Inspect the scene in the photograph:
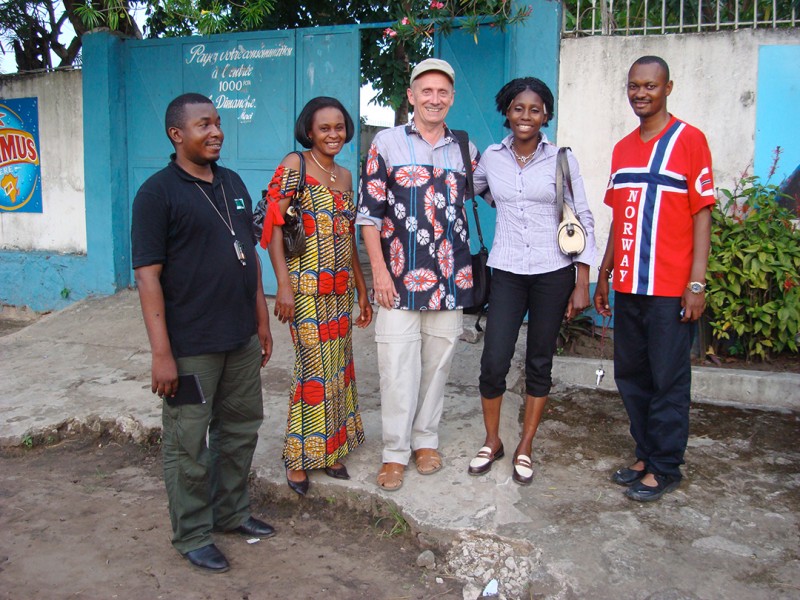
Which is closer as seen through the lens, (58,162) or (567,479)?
(567,479)

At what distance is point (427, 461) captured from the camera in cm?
350

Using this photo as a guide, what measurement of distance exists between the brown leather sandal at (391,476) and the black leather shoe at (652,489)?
1039mm

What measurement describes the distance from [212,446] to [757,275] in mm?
3569

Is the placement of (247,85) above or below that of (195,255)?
above

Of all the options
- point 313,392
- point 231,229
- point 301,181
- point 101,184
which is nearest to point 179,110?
point 231,229

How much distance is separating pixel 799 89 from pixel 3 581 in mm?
5406

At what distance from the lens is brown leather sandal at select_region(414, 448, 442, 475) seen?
3.47 metres

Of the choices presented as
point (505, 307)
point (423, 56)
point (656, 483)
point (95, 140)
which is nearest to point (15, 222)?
point (95, 140)

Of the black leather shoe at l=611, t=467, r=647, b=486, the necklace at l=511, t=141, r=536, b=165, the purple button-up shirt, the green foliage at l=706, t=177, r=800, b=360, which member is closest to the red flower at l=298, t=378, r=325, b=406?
the purple button-up shirt

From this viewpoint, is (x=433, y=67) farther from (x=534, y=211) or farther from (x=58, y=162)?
(x=58, y=162)

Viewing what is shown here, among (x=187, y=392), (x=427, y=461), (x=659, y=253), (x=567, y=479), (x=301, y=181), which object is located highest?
(x=301, y=181)

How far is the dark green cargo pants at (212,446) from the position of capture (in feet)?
9.27

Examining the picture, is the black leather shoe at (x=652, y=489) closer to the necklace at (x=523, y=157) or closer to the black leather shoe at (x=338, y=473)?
the black leather shoe at (x=338, y=473)

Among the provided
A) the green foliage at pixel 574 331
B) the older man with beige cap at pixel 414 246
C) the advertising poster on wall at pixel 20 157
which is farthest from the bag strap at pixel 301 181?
the advertising poster on wall at pixel 20 157
